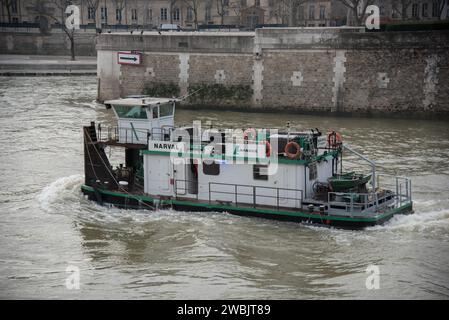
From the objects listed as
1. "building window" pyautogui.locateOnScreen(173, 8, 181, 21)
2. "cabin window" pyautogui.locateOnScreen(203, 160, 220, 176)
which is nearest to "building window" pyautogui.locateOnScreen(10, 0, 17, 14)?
"building window" pyautogui.locateOnScreen(173, 8, 181, 21)

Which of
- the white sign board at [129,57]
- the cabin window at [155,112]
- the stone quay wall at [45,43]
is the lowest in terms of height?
the cabin window at [155,112]

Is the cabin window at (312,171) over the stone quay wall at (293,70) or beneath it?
beneath

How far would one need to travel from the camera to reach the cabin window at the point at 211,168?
22547 mm

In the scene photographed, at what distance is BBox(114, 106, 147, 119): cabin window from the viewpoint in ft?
79.7

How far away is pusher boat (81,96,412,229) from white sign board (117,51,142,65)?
70.7 feet

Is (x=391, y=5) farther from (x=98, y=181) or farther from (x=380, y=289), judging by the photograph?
(x=380, y=289)

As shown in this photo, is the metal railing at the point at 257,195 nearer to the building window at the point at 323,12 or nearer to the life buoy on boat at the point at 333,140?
the life buoy on boat at the point at 333,140

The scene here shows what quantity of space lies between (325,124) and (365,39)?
5572mm

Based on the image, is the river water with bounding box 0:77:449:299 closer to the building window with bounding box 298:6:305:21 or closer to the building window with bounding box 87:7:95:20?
the building window with bounding box 298:6:305:21

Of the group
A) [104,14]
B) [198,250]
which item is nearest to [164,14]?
[104,14]

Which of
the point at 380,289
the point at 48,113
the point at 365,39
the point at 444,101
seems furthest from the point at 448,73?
the point at 380,289

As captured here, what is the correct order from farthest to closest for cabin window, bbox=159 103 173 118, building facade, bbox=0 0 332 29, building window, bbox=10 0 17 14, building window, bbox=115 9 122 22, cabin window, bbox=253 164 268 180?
building window, bbox=115 9 122 22 < building window, bbox=10 0 17 14 < building facade, bbox=0 0 332 29 < cabin window, bbox=159 103 173 118 < cabin window, bbox=253 164 268 180

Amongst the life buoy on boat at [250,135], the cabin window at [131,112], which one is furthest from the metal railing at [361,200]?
the cabin window at [131,112]

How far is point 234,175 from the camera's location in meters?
22.5
